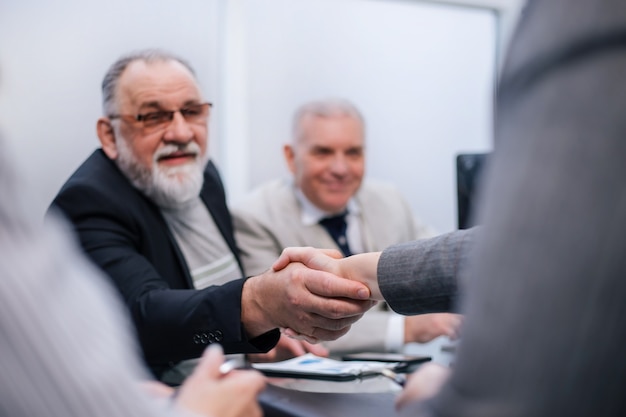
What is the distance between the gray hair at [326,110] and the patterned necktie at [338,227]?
0.34 m

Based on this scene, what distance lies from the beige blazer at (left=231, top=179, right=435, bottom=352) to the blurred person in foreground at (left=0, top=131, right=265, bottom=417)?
55.8 inches

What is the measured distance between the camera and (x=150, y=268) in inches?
64.5

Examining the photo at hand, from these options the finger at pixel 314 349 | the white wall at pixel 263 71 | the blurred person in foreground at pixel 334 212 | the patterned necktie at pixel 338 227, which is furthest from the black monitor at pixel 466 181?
the white wall at pixel 263 71

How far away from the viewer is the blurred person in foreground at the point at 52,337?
0.53m

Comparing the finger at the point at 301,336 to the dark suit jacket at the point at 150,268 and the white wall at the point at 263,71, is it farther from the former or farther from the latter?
the white wall at the point at 263,71

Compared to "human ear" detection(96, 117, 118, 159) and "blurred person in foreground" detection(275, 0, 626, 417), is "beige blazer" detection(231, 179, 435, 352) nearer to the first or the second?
"human ear" detection(96, 117, 118, 159)

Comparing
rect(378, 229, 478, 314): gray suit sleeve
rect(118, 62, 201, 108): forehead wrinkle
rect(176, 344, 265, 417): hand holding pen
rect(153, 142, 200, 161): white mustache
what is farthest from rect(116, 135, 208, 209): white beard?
rect(176, 344, 265, 417): hand holding pen

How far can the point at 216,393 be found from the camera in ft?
2.21

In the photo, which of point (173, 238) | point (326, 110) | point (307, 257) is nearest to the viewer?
point (307, 257)

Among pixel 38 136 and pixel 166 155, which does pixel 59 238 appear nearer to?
pixel 166 155

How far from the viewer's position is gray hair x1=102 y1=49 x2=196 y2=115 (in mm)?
1933

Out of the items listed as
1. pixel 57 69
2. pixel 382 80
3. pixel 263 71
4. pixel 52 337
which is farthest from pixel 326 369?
pixel 382 80

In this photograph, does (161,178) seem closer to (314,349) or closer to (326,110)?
(314,349)

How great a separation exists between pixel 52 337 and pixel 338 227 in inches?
73.9
